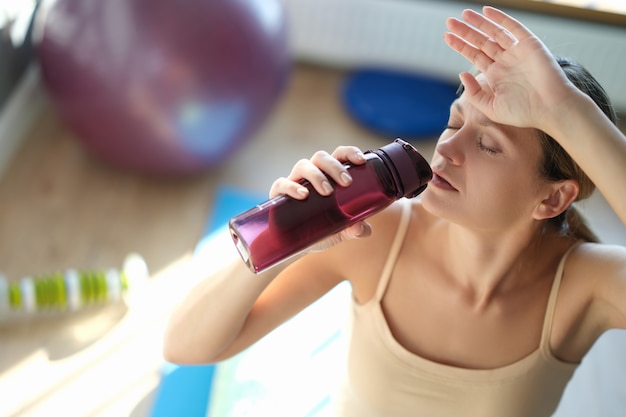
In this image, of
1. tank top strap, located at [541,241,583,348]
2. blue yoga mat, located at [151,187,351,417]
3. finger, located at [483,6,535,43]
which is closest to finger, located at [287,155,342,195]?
finger, located at [483,6,535,43]

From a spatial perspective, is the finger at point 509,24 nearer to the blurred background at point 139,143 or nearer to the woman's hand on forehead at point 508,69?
the woman's hand on forehead at point 508,69

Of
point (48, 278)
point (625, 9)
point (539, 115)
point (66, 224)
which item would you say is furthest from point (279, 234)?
point (625, 9)

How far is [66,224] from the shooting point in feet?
6.75

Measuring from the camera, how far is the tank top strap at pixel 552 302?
108 centimetres

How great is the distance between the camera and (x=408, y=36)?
8.84ft

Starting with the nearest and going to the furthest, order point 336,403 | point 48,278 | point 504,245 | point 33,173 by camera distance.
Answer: point 504,245, point 336,403, point 48,278, point 33,173

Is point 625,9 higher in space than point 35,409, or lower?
higher

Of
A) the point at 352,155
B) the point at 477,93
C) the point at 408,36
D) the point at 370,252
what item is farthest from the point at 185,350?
the point at 408,36

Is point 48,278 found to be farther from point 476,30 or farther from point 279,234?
point 476,30

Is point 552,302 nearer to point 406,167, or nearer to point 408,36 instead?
point 406,167

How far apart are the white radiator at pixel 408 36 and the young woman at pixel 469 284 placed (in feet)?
5.06

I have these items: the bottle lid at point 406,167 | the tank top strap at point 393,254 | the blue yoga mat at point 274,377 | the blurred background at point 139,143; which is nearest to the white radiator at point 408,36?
the blurred background at point 139,143

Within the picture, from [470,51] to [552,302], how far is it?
41 cm

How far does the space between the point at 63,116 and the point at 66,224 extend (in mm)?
304
